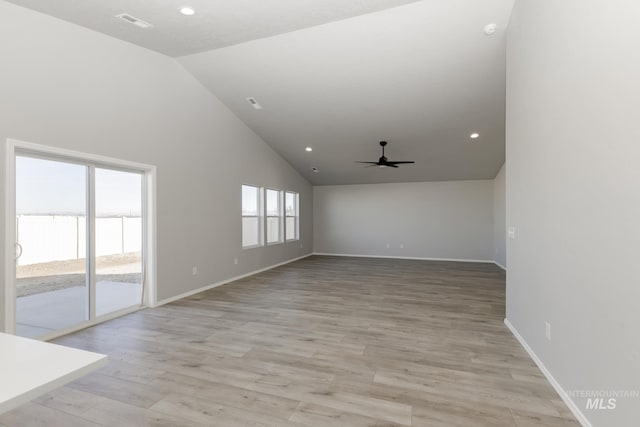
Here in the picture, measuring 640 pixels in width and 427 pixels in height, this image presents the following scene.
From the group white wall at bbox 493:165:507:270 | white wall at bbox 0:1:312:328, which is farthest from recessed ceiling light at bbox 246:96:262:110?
white wall at bbox 493:165:507:270

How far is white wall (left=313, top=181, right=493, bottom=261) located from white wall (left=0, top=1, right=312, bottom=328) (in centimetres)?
373

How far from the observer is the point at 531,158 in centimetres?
287

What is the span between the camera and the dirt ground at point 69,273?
3119 mm

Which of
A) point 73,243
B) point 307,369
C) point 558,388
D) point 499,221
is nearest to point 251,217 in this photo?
point 73,243

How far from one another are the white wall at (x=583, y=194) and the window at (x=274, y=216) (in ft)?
19.1

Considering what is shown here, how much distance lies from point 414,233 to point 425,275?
2.88 metres

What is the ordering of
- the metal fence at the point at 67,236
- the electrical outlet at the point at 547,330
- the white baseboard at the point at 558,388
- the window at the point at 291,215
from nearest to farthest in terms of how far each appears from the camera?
the white baseboard at the point at 558,388 < the electrical outlet at the point at 547,330 < the metal fence at the point at 67,236 < the window at the point at 291,215

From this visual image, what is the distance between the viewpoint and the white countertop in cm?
90

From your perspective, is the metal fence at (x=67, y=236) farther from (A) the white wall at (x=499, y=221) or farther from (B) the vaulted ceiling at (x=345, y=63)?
(A) the white wall at (x=499, y=221)

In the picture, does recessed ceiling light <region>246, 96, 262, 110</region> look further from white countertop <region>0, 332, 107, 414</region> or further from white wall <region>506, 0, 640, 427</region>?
white countertop <region>0, 332, 107, 414</region>

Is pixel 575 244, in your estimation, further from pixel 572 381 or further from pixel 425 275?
pixel 425 275

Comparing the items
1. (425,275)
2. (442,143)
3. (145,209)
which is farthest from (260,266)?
(442,143)

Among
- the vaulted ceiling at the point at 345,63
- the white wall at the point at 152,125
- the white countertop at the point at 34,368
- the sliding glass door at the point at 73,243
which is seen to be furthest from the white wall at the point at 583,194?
the sliding glass door at the point at 73,243

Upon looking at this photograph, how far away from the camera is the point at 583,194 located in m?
1.96
